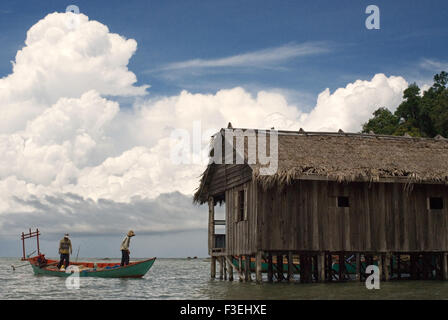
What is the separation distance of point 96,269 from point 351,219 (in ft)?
40.0

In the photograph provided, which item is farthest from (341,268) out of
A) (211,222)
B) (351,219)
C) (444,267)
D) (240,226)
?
(211,222)

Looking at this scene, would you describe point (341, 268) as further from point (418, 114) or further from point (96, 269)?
point (418, 114)

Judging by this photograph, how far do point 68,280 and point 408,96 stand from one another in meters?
39.6

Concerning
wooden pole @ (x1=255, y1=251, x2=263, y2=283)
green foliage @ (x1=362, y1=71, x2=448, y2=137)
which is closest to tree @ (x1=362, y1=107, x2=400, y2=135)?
green foliage @ (x1=362, y1=71, x2=448, y2=137)

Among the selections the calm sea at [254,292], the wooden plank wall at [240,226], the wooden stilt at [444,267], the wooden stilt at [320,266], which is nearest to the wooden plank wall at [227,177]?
the wooden plank wall at [240,226]

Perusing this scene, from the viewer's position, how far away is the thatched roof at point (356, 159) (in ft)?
74.7

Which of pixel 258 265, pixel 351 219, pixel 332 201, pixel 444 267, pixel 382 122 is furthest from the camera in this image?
pixel 382 122

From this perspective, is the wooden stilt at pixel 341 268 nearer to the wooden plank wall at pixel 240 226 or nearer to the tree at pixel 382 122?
the wooden plank wall at pixel 240 226

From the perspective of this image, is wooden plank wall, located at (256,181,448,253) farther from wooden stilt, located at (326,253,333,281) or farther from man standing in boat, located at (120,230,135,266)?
man standing in boat, located at (120,230,135,266)

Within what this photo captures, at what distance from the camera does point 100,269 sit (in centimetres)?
2816

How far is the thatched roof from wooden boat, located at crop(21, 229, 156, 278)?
5.44 metres
